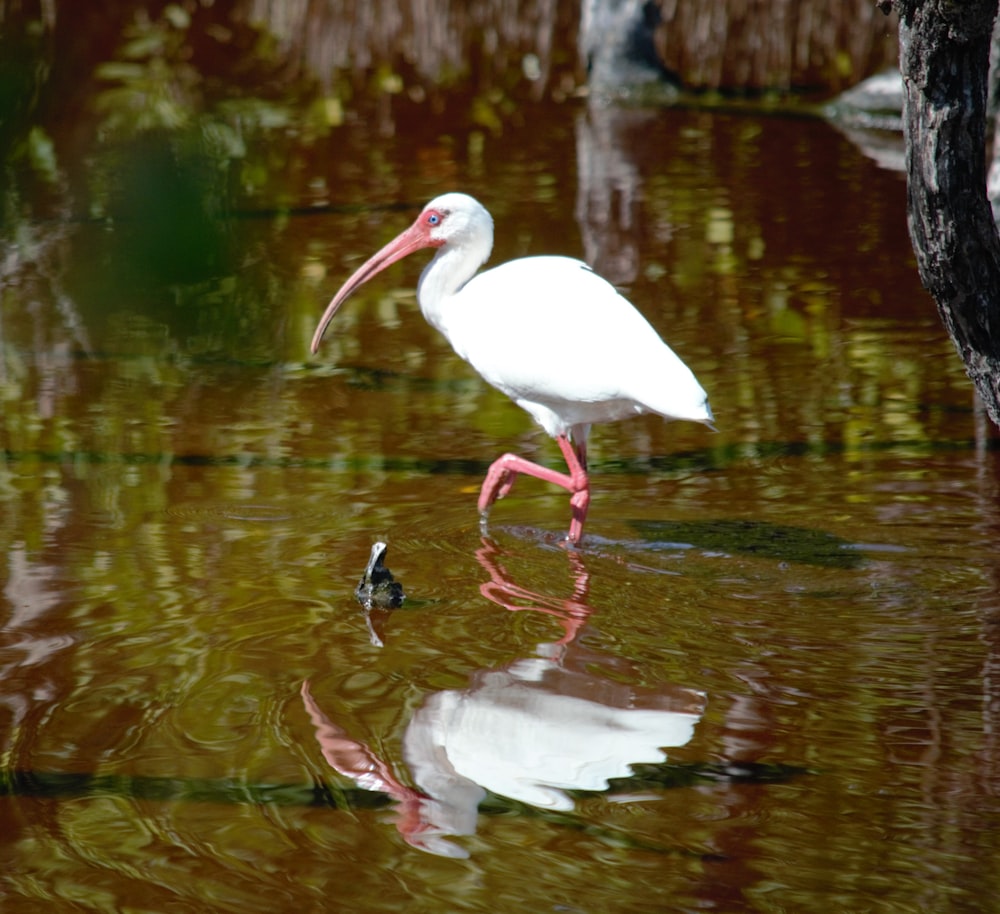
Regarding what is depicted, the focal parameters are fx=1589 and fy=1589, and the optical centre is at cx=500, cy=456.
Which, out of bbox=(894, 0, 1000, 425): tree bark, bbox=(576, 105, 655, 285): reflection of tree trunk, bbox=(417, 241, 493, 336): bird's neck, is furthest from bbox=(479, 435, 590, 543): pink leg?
bbox=(576, 105, 655, 285): reflection of tree trunk

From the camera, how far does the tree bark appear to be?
11.1 ft

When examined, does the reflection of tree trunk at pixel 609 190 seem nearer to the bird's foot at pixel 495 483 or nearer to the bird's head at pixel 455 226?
the bird's head at pixel 455 226

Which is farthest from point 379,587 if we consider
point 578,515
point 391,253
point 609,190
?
point 609,190

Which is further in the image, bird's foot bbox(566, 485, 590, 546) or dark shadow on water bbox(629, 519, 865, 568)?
bird's foot bbox(566, 485, 590, 546)

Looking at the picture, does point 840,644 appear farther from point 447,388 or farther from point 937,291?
point 447,388

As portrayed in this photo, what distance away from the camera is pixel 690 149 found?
39.4 ft

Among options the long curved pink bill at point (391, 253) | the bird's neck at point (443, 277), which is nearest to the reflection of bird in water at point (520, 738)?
the bird's neck at point (443, 277)

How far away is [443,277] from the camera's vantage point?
5832 millimetres

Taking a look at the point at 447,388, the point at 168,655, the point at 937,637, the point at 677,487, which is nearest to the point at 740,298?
the point at 447,388

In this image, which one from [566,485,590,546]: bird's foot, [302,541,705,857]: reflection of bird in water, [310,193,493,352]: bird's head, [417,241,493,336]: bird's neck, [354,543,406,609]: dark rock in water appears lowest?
[302,541,705,857]: reflection of bird in water

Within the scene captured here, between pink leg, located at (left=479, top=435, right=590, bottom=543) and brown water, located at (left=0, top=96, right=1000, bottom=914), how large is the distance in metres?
0.11

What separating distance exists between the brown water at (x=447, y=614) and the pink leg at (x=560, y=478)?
107 mm

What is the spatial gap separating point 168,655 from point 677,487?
2075mm

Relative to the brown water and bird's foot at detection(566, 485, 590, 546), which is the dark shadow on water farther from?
bird's foot at detection(566, 485, 590, 546)
